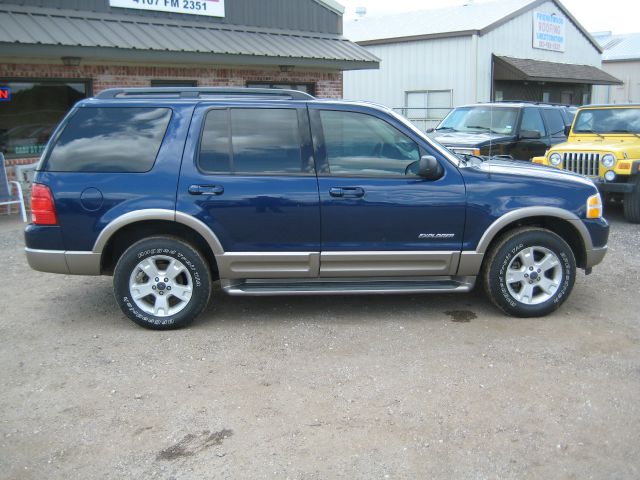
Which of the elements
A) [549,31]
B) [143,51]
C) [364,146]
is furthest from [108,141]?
[549,31]

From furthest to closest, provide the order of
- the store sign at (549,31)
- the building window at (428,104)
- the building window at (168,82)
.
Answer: the store sign at (549,31) < the building window at (428,104) < the building window at (168,82)

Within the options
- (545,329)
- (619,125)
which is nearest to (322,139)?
(545,329)

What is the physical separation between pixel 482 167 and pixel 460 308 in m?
1.26

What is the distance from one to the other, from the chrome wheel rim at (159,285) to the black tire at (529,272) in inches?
97.6

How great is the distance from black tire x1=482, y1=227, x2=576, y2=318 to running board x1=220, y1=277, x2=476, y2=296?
24 cm

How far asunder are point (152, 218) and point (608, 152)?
23.8 ft

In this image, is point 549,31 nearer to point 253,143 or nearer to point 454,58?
point 454,58

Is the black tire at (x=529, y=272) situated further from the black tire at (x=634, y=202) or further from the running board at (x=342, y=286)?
the black tire at (x=634, y=202)

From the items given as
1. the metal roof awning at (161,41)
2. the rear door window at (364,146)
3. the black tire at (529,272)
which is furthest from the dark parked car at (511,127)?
the rear door window at (364,146)

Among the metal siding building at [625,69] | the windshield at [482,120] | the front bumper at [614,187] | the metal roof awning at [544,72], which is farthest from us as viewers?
the metal siding building at [625,69]

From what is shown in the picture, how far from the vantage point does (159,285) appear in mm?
5035

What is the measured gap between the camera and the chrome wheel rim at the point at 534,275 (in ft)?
17.1

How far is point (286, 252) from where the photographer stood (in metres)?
5.05

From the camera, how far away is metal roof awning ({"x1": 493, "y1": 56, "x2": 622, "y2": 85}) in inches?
788
